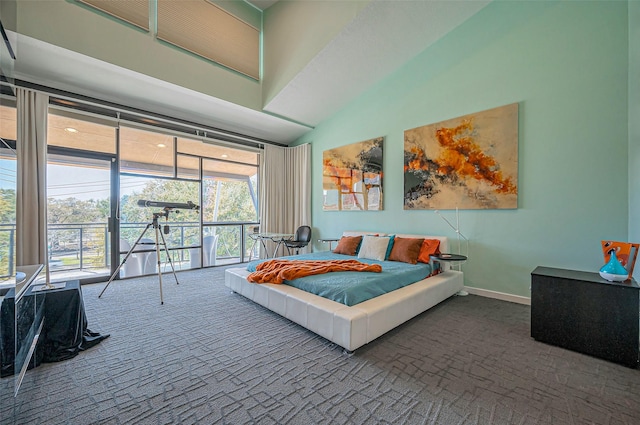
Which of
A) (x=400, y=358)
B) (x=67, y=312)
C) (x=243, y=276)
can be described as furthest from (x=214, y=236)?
(x=400, y=358)

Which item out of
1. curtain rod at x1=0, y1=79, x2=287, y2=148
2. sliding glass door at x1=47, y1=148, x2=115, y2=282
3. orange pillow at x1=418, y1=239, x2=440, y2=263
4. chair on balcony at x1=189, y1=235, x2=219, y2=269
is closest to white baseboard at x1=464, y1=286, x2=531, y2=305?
orange pillow at x1=418, y1=239, x2=440, y2=263

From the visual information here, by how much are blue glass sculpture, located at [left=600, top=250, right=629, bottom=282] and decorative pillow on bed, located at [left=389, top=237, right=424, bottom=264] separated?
1.66 m

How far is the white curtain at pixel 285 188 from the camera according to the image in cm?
568

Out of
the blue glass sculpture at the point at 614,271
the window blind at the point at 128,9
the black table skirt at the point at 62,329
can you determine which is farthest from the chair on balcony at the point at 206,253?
the blue glass sculpture at the point at 614,271

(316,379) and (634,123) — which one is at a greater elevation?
(634,123)

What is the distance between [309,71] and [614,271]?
3.99m

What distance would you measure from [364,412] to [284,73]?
439 centimetres

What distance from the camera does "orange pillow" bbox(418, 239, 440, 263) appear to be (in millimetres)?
3336

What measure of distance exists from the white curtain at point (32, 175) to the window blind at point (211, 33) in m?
1.83

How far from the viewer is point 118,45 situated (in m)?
3.14

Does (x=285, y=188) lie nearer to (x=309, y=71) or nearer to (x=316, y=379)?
(x=309, y=71)

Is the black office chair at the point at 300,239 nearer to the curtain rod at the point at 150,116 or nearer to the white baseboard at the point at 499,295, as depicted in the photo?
the curtain rod at the point at 150,116

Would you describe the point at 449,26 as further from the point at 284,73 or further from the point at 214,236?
the point at 214,236

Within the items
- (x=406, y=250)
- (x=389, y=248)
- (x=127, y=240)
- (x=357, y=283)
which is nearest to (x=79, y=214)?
(x=127, y=240)
